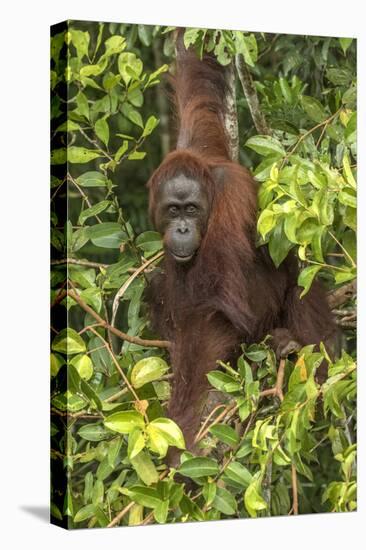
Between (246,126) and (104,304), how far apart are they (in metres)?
1.21

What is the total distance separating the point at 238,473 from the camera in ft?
20.1

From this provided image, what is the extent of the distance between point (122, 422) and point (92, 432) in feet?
0.49

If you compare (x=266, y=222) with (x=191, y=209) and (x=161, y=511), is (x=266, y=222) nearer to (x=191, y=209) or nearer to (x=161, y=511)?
(x=191, y=209)

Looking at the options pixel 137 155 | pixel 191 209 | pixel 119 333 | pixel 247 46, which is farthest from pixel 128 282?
pixel 247 46

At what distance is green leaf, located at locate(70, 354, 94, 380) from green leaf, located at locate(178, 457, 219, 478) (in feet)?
2.18

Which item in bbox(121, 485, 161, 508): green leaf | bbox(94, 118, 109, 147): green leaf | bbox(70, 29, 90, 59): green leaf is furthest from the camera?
bbox(121, 485, 161, 508): green leaf

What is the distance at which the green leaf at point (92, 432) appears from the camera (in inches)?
228

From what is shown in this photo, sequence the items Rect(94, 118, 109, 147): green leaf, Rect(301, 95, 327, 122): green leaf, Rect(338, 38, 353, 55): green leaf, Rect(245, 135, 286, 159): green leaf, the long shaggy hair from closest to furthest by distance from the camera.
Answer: Rect(94, 118, 109, 147): green leaf → the long shaggy hair → Rect(245, 135, 286, 159): green leaf → Rect(301, 95, 327, 122): green leaf → Rect(338, 38, 353, 55): green leaf

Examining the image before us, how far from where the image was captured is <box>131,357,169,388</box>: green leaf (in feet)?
19.5

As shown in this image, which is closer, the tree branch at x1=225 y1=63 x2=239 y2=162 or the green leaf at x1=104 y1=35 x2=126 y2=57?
the green leaf at x1=104 y1=35 x2=126 y2=57

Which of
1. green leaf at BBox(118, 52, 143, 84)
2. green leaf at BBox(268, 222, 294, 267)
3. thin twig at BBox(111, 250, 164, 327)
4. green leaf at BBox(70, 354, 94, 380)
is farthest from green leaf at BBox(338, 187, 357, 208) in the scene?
green leaf at BBox(70, 354, 94, 380)

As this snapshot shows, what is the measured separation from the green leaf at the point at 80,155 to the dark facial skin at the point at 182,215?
1.45ft

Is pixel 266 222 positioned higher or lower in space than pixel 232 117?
lower

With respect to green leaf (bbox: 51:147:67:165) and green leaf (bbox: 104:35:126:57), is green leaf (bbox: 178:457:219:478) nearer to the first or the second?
green leaf (bbox: 51:147:67:165)
